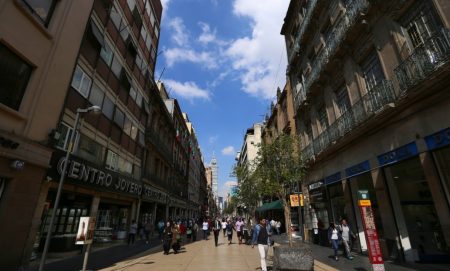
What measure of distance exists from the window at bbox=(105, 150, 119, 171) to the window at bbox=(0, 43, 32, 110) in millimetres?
8153

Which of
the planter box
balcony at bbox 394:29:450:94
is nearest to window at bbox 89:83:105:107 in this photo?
the planter box

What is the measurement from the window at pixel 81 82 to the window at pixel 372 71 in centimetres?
1487

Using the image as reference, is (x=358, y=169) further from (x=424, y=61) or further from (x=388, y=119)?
(x=424, y=61)

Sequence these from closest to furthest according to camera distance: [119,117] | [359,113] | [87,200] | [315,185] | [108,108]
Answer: [359,113] → [87,200] → [108,108] → [315,185] → [119,117]

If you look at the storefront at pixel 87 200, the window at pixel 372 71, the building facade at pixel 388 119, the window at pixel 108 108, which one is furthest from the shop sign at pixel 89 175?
the window at pixel 372 71

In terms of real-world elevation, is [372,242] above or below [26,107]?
below

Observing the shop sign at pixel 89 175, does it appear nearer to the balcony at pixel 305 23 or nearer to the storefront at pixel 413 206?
the storefront at pixel 413 206

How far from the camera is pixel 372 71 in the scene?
12.5 meters

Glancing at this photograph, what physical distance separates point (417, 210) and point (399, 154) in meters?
2.71

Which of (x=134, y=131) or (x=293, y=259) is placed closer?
(x=293, y=259)

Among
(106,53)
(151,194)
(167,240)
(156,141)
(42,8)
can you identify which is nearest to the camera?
(42,8)

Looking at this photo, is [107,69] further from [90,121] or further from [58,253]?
[58,253]

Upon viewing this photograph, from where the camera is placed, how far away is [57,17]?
37.8ft

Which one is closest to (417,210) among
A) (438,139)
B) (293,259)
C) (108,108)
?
(438,139)
